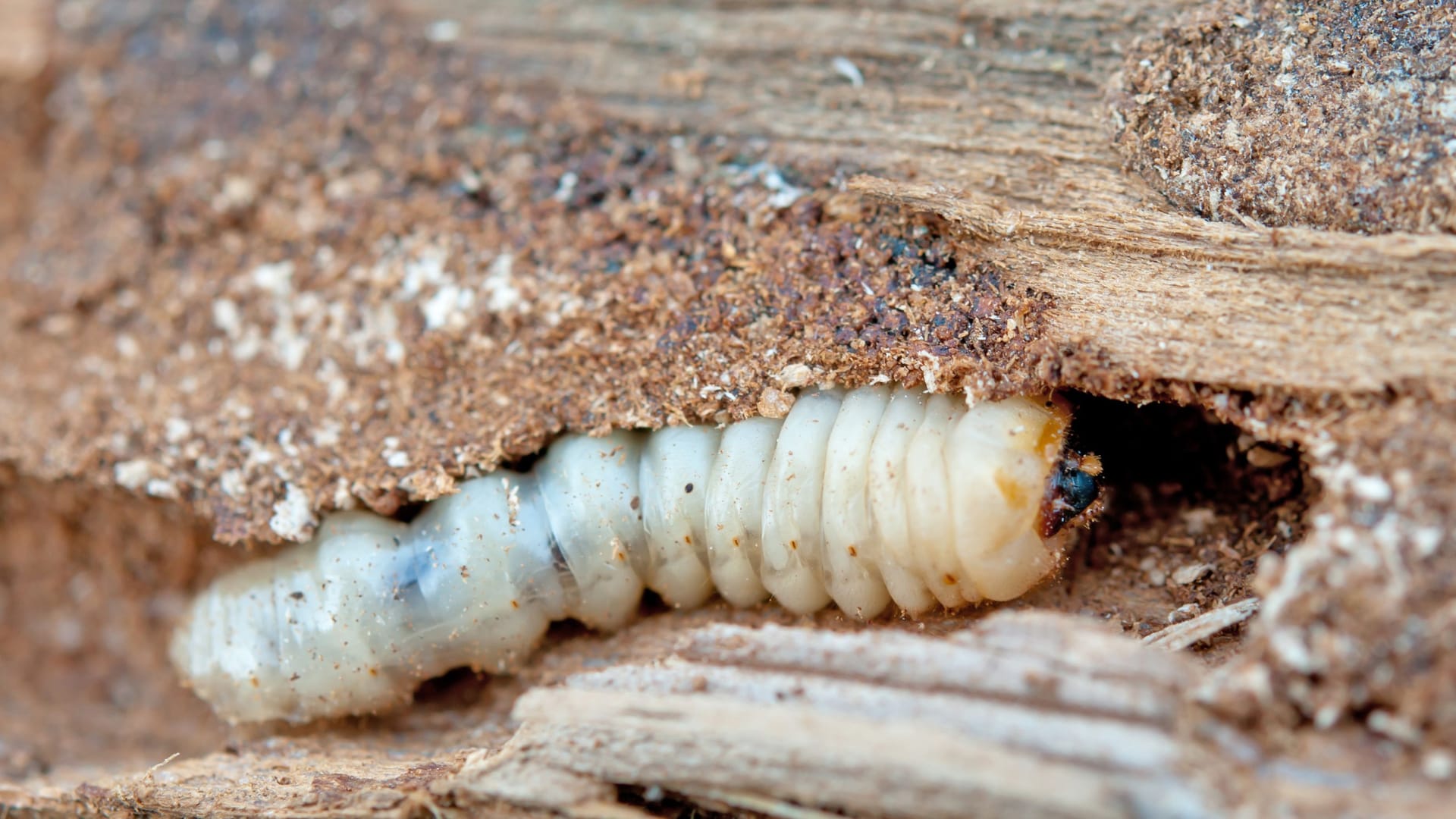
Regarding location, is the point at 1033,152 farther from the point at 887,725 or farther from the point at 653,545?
the point at 887,725

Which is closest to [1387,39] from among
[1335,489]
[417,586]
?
[1335,489]

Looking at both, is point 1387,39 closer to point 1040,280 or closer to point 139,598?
point 1040,280

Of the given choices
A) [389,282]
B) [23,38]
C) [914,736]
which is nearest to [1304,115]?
[914,736]

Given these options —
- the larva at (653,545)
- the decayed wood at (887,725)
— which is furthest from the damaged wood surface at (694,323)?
the larva at (653,545)

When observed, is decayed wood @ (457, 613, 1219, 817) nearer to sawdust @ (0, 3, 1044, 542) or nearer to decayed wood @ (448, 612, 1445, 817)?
decayed wood @ (448, 612, 1445, 817)

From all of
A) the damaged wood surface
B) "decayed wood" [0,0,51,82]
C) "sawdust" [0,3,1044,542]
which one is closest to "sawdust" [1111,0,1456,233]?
the damaged wood surface

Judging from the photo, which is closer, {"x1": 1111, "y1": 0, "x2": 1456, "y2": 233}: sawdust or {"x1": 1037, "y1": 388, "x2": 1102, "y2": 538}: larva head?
{"x1": 1111, "y1": 0, "x2": 1456, "y2": 233}: sawdust
